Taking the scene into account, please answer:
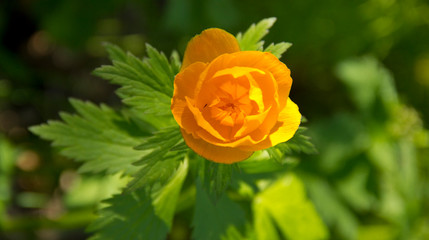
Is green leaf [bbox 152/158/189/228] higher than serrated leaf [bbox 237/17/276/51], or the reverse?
serrated leaf [bbox 237/17/276/51]

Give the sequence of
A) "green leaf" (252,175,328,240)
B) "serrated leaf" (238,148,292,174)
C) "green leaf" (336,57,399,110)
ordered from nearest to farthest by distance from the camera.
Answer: "serrated leaf" (238,148,292,174) → "green leaf" (252,175,328,240) → "green leaf" (336,57,399,110)

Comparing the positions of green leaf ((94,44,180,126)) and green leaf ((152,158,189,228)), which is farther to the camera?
green leaf ((152,158,189,228))

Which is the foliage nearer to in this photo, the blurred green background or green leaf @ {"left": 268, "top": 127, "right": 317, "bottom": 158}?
green leaf @ {"left": 268, "top": 127, "right": 317, "bottom": 158}

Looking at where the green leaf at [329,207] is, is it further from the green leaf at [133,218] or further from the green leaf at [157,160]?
the green leaf at [157,160]

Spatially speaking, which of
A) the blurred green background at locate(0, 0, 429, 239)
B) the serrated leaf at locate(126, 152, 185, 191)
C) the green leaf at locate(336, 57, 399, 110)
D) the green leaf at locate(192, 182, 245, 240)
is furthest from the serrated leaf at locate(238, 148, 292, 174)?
the green leaf at locate(336, 57, 399, 110)

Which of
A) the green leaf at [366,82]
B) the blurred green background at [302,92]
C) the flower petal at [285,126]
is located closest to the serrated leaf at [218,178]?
the flower petal at [285,126]

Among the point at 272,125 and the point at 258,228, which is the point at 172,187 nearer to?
the point at 258,228

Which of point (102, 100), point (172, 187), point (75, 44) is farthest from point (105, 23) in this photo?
point (172, 187)
